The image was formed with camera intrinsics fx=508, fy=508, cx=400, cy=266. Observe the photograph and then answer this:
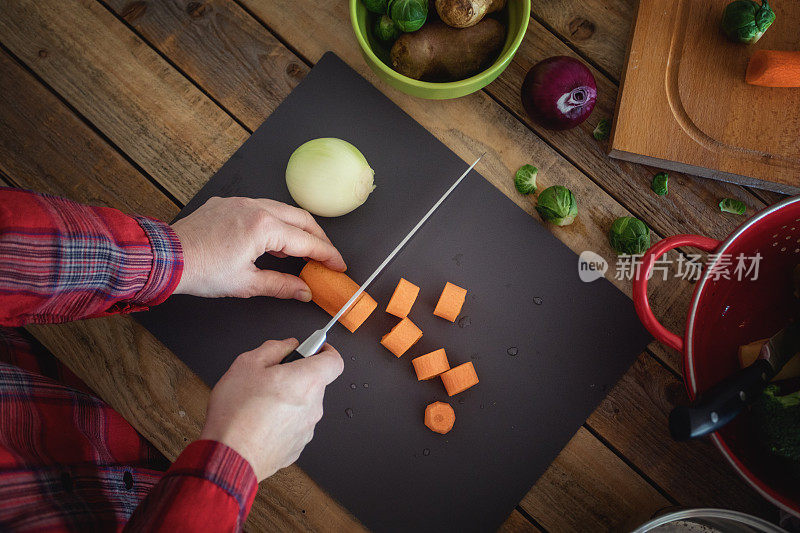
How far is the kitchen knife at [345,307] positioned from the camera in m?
0.98

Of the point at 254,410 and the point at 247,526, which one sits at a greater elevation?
the point at 254,410

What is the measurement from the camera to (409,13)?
101 cm

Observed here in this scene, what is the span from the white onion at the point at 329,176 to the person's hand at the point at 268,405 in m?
0.35

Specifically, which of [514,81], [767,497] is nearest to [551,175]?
[514,81]

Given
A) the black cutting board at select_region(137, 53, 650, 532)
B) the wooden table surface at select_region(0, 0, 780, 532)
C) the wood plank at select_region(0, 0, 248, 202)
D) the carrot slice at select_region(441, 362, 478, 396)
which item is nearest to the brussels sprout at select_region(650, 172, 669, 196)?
the wooden table surface at select_region(0, 0, 780, 532)

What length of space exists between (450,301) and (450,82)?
48cm

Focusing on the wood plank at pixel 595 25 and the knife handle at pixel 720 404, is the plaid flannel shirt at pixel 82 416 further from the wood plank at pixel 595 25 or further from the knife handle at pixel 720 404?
the wood plank at pixel 595 25

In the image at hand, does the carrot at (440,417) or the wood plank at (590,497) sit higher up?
the wood plank at (590,497)

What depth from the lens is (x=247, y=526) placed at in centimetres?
113

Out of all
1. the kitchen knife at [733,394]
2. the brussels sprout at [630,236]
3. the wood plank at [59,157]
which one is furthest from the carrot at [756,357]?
the wood plank at [59,157]

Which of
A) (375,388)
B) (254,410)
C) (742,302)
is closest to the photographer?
(254,410)

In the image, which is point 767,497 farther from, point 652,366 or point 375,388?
point 375,388

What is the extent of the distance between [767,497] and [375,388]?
0.75 metres

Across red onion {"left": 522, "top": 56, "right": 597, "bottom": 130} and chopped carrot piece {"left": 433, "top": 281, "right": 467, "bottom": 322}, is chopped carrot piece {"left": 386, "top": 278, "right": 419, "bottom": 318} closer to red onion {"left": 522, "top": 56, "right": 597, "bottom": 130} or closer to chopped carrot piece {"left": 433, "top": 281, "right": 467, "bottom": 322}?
chopped carrot piece {"left": 433, "top": 281, "right": 467, "bottom": 322}
